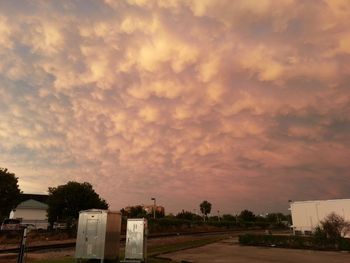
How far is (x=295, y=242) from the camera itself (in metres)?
36.4

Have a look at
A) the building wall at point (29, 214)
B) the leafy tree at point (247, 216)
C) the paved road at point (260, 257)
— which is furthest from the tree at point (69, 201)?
the leafy tree at point (247, 216)

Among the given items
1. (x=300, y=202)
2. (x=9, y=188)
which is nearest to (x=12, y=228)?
(x=9, y=188)

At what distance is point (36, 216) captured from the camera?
270 feet

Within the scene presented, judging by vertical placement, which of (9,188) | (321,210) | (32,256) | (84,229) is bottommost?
(32,256)

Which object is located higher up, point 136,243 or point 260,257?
point 136,243

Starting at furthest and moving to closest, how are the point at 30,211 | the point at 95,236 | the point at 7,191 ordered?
the point at 30,211 → the point at 7,191 → the point at 95,236

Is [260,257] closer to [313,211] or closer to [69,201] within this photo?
[313,211]

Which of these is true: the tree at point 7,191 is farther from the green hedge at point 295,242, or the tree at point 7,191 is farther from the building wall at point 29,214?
the green hedge at point 295,242

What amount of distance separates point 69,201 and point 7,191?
9690 millimetres

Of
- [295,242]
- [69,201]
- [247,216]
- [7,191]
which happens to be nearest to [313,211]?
[295,242]

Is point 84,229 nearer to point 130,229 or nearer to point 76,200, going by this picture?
point 130,229

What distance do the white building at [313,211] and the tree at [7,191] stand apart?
150 ft

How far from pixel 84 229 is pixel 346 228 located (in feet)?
122

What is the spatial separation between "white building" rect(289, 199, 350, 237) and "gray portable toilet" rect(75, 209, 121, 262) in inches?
1569
